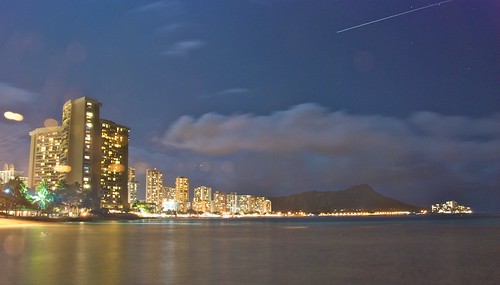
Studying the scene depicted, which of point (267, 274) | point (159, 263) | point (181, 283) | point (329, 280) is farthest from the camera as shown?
point (159, 263)

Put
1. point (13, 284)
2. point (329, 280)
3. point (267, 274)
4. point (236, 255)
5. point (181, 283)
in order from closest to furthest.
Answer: point (13, 284), point (181, 283), point (329, 280), point (267, 274), point (236, 255)

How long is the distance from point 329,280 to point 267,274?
3.58m

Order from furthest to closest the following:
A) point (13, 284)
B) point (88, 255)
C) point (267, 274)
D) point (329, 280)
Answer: point (88, 255), point (267, 274), point (329, 280), point (13, 284)

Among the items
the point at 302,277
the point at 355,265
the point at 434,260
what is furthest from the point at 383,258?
the point at 302,277

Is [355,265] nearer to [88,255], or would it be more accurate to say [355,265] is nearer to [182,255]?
[182,255]

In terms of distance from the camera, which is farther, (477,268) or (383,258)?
(383,258)

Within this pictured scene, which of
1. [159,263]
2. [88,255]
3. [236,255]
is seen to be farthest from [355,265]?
[88,255]

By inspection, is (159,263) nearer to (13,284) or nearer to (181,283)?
(181,283)

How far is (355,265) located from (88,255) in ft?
61.5

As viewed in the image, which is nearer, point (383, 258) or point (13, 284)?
point (13, 284)

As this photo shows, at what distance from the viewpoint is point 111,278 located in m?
23.8

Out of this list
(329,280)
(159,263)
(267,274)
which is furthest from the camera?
(159,263)

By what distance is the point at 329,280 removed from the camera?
81.7ft

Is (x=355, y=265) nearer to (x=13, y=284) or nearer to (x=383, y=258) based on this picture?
(x=383, y=258)
